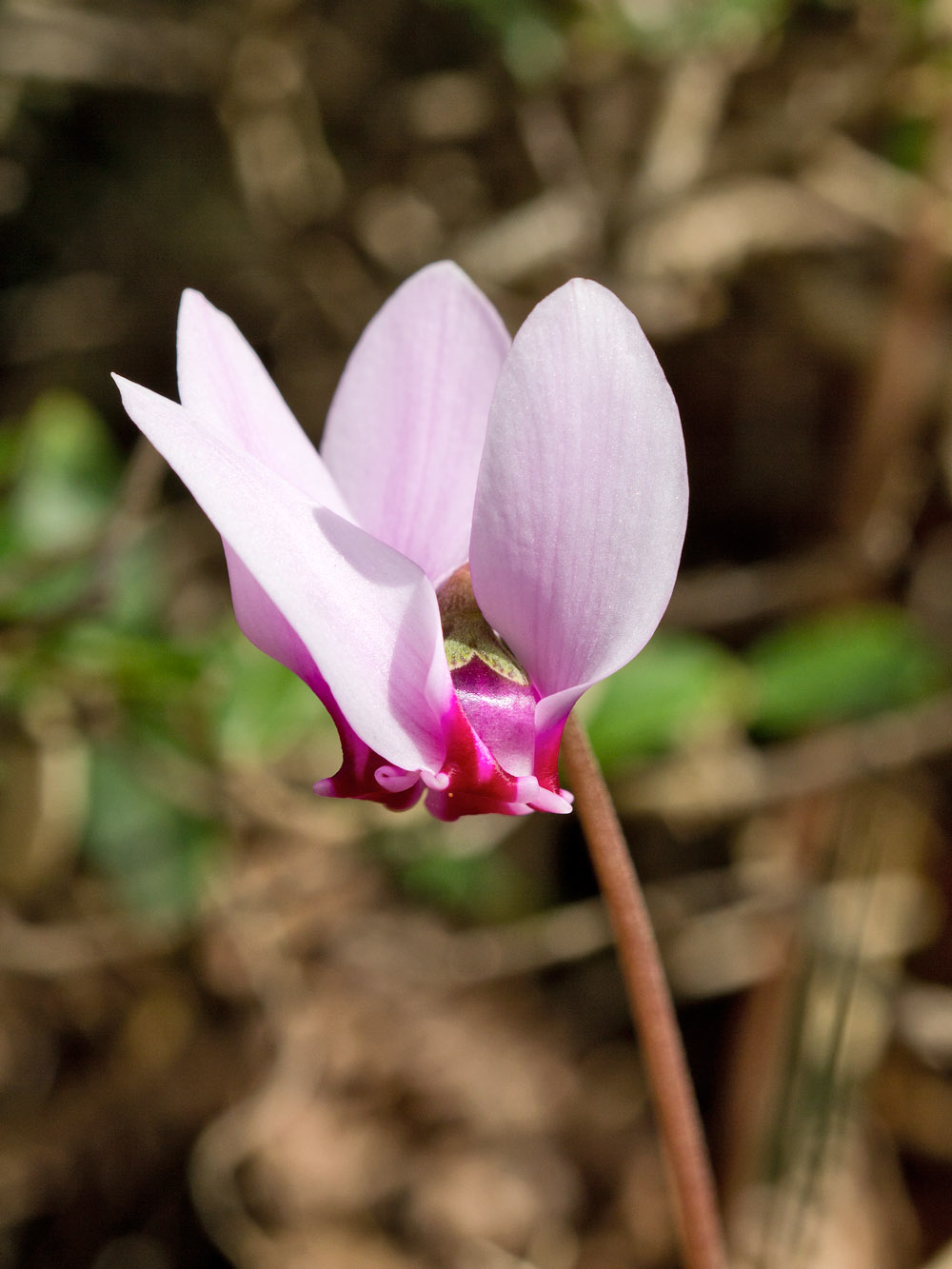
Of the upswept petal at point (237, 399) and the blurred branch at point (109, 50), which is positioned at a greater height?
the upswept petal at point (237, 399)

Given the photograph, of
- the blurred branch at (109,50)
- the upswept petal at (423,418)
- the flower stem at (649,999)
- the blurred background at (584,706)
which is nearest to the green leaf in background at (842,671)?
the blurred background at (584,706)

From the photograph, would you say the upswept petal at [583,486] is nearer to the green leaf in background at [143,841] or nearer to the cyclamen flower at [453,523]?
the cyclamen flower at [453,523]

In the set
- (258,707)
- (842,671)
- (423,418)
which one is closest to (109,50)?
(258,707)

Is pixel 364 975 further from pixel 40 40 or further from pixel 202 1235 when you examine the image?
pixel 40 40

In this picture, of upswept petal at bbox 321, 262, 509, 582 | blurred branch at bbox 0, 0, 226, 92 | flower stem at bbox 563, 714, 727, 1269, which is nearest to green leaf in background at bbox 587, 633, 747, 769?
flower stem at bbox 563, 714, 727, 1269

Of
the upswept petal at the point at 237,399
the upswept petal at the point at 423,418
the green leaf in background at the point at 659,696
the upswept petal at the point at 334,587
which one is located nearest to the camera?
the upswept petal at the point at 334,587

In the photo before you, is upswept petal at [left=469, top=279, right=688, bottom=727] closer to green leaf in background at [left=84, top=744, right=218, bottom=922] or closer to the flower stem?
the flower stem
